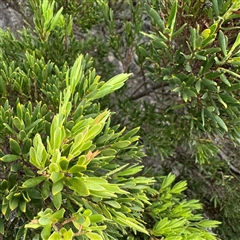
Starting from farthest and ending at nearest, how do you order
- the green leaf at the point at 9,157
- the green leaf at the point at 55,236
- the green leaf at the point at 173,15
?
1. the green leaf at the point at 173,15
2. the green leaf at the point at 9,157
3. the green leaf at the point at 55,236

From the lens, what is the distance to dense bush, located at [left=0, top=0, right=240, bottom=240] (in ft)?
2.08

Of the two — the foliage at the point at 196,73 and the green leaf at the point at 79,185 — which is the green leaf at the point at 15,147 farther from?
the foliage at the point at 196,73

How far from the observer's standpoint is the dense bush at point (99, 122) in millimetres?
634

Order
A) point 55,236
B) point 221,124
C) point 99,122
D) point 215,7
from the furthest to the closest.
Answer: point 221,124 < point 215,7 < point 99,122 < point 55,236

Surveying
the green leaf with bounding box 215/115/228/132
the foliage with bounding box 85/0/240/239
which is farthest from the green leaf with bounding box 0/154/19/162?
the green leaf with bounding box 215/115/228/132

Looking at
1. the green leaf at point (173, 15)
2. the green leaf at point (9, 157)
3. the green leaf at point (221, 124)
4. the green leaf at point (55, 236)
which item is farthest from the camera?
the green leaf at point (221, 124)

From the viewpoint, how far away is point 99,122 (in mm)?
695

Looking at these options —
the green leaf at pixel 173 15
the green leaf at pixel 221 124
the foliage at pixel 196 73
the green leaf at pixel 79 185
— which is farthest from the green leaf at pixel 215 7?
the green leaf at pixel 79 185

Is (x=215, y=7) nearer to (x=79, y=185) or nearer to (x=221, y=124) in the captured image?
(x=221, y=124)

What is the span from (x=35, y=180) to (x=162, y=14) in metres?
0.70

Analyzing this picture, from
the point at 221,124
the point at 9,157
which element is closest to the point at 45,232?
the point at 9,157

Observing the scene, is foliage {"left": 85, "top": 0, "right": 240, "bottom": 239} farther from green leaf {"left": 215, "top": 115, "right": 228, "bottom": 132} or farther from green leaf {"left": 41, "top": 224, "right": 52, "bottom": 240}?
green leaf {"left": 41, "top": 224, "right": 52, "bottom": 240}

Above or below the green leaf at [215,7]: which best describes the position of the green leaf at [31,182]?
below

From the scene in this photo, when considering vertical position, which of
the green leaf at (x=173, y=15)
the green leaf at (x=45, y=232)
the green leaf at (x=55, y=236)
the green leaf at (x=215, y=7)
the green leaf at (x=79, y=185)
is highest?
the green leaf at (x=215, y=7)
